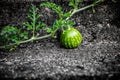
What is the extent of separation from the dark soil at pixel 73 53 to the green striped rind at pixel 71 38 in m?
0.06

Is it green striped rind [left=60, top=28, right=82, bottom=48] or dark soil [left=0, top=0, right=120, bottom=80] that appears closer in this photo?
dark soil [left=0, top=0, right=120, bottom=80]

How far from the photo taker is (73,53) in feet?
9.94

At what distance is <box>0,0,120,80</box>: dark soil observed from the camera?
2541 mm

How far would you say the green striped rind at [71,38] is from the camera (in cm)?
311

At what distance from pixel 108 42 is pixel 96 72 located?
0.86 metres

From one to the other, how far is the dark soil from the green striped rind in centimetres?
6

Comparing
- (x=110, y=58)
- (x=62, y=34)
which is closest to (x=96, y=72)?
(x=110, y=58)

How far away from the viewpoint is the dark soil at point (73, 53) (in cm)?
254

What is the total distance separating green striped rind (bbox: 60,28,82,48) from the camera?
3.11 m

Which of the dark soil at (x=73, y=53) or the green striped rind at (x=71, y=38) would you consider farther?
the green striped rind at (x=71, y=38)

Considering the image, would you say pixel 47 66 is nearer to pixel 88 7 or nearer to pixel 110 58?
pixel 110 58

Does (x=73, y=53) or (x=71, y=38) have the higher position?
(x=71, y=38)

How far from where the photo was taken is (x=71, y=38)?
3.12 m

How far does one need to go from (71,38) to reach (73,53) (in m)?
0.18
